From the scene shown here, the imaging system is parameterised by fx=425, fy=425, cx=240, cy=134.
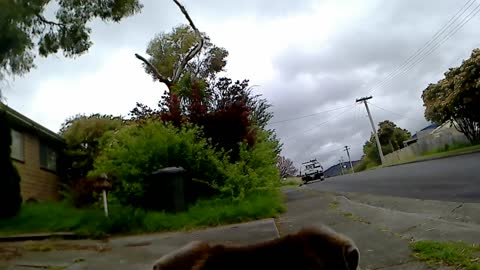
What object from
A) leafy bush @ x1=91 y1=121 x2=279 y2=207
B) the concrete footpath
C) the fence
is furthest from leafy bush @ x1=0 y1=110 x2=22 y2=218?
the fence

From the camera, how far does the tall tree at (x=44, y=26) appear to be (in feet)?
19.9

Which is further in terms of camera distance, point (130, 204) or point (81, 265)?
point (130, 204)

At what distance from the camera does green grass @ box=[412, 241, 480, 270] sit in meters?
2.80

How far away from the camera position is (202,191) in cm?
899

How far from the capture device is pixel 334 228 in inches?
185

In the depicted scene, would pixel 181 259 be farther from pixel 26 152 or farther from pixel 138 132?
pixel 26 152

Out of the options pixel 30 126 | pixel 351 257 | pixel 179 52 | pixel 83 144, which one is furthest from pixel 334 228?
pixel 179 52

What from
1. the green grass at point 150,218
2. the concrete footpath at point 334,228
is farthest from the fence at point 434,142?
the concrete footpath at point 334,228

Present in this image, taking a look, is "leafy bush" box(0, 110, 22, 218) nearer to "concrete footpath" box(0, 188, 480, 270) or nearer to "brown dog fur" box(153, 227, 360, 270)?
"concrete footpath" box(0, 188, 480, 270)

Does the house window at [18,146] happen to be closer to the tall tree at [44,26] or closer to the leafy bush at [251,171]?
the tall tree at [44,26]

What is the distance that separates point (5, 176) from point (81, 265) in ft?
19.6

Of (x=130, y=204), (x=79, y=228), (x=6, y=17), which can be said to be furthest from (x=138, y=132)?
(x=6, y=17)

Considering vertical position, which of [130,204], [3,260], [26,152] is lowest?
[3,260]

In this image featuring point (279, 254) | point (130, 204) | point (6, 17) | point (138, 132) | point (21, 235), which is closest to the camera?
point (279, 254)
